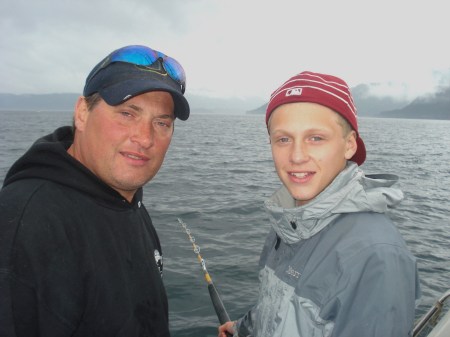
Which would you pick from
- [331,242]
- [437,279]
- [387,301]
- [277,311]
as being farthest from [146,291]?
[437,279]

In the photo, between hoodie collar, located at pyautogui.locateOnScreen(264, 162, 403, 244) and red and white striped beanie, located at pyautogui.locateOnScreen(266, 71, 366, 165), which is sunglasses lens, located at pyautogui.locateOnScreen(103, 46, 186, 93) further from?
hoodie collar, located at pyautogui.locateOnScreen(264, 162, 403, 244)

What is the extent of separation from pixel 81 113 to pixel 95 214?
817 millimetres

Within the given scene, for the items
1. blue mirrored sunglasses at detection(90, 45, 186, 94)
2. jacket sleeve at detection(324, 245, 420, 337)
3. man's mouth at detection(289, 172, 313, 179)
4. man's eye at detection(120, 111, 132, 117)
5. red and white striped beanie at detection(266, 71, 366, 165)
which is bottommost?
jacket sleeve at detection(324, 245, 420, 337)

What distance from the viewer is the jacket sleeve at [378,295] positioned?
5.96 ft

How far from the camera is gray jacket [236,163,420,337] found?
6.03 ft

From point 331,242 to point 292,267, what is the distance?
405 mm

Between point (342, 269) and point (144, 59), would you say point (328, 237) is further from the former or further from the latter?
A: point (144, 59)

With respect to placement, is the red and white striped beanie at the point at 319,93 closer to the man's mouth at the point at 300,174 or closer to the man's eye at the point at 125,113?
the man's mouth at the point at 300,174

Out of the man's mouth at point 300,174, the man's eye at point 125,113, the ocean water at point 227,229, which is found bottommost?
the ocean water at point 227,229

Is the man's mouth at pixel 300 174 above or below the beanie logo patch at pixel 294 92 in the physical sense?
below

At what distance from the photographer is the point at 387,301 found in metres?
1.81

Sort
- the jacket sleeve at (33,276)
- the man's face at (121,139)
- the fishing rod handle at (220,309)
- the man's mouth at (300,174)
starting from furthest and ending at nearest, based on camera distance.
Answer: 1. the fishing rod handle at (220,309)
2. the man's mouth at (300,174)
3. the man's face at (121,139)
4. the jacket sleeve at (33,276)

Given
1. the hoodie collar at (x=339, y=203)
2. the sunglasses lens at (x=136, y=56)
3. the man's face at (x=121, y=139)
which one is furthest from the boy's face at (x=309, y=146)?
the sunglasses lens at (x=136, y=56)

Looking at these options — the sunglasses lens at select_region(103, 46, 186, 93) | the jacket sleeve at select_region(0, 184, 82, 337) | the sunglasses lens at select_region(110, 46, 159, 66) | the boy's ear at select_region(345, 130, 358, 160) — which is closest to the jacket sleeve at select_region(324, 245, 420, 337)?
the boy's ear at select_region(345, 130, 358, 160)
